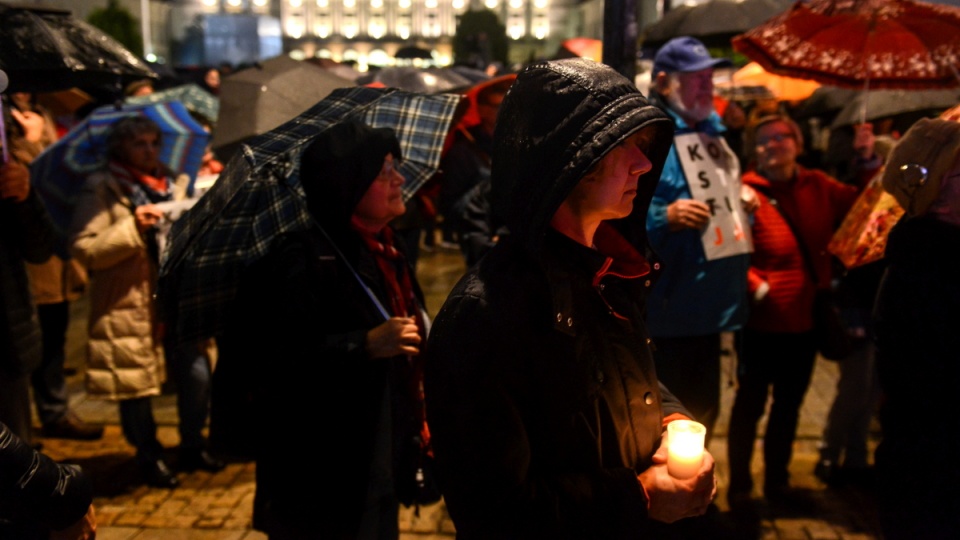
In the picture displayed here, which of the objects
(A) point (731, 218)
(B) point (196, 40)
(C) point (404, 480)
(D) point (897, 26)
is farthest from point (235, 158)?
(B) point (196, 40)

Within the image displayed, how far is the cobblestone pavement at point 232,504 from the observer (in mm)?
4059

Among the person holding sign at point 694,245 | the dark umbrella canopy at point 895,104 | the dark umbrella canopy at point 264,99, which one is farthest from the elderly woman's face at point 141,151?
the dark umbrella canopy at point 895,104

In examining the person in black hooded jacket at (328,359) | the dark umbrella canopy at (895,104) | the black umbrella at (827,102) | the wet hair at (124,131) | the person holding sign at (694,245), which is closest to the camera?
the person in black hooded jacket at (328,359)

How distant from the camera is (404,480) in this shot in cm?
282

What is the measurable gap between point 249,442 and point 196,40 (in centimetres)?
8042

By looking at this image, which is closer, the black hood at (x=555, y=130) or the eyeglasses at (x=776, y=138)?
the black hood at (x=555, y=130)

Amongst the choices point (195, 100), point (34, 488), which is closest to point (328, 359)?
point (34, 488)

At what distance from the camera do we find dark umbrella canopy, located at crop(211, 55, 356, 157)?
4.75 metres

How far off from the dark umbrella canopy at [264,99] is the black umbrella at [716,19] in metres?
3.35

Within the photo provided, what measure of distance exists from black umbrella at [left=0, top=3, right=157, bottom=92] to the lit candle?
2.75m

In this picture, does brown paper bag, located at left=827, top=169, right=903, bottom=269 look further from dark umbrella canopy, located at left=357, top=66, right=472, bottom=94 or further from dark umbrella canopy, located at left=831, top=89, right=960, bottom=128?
dark umbrella canopy, located at left=357, top=66, right=472, bottom=94

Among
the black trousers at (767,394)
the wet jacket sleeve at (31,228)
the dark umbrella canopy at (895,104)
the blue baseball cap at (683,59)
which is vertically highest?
the blue baseball cap at (683,59)

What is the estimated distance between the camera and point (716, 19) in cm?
718

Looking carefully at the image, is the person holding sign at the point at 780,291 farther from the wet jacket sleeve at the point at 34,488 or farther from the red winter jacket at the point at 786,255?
the wet jacket sleeve at the point at 34,488
